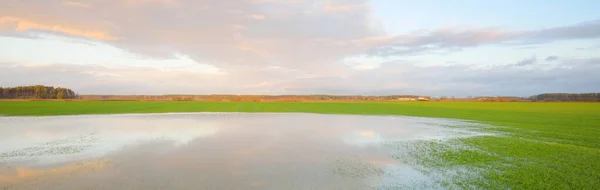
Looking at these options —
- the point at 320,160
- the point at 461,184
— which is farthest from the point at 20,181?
the point at 461,184

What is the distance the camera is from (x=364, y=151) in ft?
62.6

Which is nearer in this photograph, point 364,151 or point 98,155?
point 98,155

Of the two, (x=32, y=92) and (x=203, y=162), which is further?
(x=32, y=92)

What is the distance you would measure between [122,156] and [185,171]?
5.07 m

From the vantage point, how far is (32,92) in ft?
468

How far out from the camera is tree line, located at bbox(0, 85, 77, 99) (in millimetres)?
138500

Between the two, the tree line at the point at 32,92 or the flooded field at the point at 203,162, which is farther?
the tree line at the point at 32,92

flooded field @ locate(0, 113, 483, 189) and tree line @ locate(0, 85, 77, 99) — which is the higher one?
tree line @ locate(0, 85, 77, 99)

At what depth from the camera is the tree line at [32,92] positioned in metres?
138

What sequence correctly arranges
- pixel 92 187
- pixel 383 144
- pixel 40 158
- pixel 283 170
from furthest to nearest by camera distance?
1. pixel 383 144
2. pixel 40 158
3. pixel 283 170
4. pixel 92 187

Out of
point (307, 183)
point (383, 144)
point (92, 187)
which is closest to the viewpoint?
point (92, 187)

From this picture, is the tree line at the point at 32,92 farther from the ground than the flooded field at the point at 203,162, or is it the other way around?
the tree line at the point at 32,92

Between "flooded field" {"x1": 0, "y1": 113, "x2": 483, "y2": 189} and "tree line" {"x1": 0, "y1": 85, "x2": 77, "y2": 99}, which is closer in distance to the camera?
"flooded field" {"x1": 0, "y1": 113, "x2": 483, "y2": 189}

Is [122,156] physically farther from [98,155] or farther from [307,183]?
[307,183]
